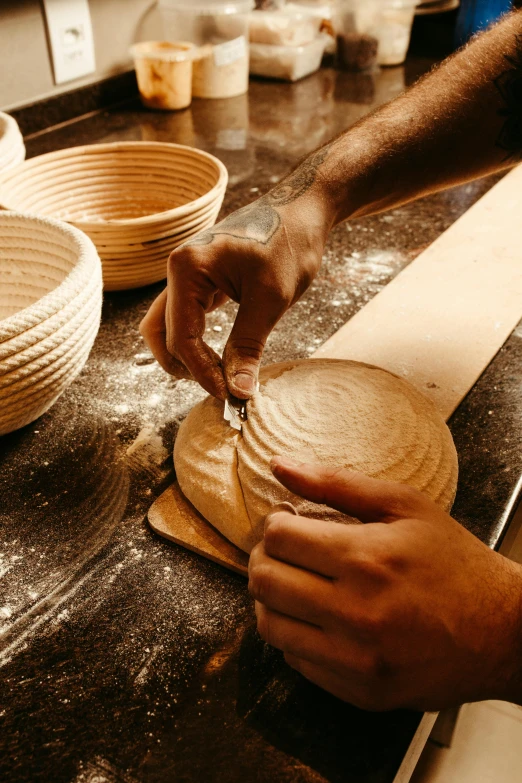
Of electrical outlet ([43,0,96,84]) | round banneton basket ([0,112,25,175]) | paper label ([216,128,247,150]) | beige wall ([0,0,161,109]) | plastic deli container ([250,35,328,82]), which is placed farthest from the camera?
plastic deli container ([250,35,328,82])

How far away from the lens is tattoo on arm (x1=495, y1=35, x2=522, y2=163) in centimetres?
131

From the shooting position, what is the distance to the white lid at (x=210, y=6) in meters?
2.39

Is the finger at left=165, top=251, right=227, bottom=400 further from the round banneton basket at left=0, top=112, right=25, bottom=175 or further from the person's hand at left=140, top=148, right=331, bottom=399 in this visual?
the round banneton basket at left=0, top=112, right=25, bottom=175

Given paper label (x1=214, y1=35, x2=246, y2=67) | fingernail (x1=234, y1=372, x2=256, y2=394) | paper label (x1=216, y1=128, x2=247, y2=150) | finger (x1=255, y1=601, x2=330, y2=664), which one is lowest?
paper label (x1=216, y1=128, x2=247, y2=150)

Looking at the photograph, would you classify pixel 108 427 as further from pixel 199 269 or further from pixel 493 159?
pixel 493 159

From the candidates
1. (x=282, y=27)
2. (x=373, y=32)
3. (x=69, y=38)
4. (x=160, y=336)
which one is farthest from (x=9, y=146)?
(x=373, y=32)

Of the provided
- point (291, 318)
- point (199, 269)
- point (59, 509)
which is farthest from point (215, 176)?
point (59, 509)

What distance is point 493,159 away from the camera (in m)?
1.38

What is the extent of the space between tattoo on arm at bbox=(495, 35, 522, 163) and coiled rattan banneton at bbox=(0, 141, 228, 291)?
62 centimetres

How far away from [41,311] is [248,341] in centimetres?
32

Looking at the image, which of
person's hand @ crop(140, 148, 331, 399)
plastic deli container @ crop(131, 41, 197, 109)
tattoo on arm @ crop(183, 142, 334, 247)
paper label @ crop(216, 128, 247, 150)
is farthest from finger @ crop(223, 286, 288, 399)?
plastic deli container @ crop(131, 41, 197, 109)

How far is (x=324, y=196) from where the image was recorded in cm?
118

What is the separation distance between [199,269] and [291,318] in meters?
0.44

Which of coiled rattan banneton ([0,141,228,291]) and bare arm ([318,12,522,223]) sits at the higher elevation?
bare arm ([318,12,522,223])
